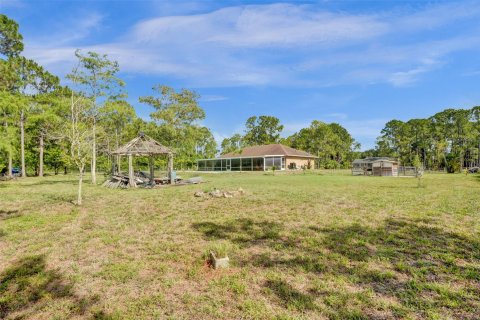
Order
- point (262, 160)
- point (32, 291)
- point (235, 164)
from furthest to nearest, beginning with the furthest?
point (235, 164) → point (262, 160) → point (32, 291)

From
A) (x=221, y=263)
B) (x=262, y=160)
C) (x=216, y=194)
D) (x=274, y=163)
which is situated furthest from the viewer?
(x=262, y=160)

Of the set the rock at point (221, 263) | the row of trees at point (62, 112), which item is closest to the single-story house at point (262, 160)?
the row of trees at point (62, 112)

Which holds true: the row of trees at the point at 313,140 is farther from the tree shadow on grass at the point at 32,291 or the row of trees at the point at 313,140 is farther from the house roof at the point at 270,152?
the tree shadow on grass at the point at 32,291

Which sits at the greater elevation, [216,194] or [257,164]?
[257,164]

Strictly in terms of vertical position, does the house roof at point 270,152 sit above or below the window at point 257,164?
above

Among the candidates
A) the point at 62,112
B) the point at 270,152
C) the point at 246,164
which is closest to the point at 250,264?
the point at 62,112

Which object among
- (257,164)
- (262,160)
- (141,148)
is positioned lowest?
(257,164)

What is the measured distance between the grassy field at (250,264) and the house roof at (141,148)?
1000 cm

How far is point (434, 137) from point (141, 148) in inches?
2630

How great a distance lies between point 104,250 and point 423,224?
8.23 metres

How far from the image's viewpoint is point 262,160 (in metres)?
43.0

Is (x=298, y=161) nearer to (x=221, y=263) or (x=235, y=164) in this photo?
(x=235, y=164)

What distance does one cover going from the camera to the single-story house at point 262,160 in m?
42.8

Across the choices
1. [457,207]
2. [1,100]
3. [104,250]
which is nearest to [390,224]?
[457,207]
